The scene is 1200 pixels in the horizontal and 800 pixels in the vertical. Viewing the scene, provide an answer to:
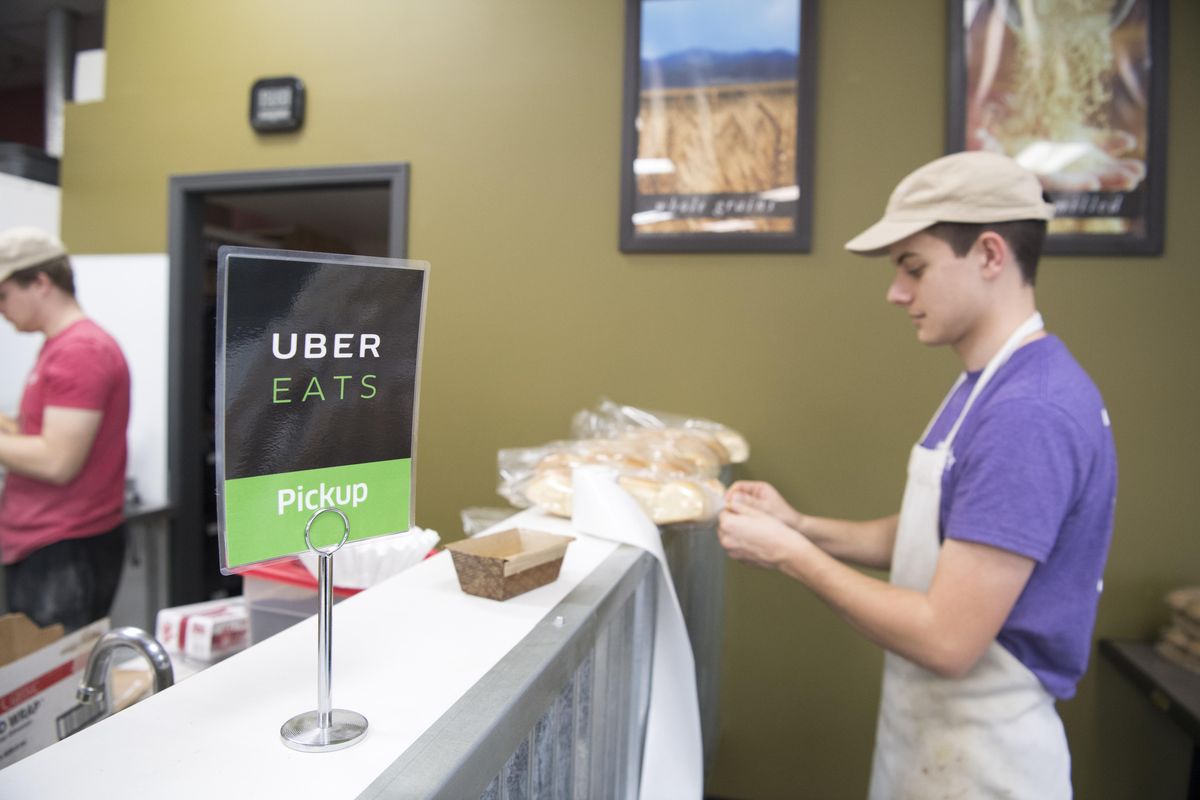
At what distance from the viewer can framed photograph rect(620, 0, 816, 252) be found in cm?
253

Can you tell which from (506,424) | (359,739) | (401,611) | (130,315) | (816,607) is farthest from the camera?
(130,315)

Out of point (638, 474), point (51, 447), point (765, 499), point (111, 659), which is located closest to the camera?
point (111, 659)

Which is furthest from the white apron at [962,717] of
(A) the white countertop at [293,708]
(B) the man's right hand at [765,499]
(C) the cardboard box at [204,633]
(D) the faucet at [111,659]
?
(C) the cardboard box at [204,633]

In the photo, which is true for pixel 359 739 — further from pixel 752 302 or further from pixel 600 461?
pixel 752 302

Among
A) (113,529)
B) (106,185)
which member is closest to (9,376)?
(106,185)

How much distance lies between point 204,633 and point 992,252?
63.7 inches

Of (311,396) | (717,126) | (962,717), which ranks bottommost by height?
(962,717)

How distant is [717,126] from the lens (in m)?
2.60

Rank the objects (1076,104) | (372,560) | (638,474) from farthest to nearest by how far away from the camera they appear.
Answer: (1076,104), (638,474), (372,560)

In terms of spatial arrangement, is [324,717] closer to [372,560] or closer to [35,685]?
[372,560]

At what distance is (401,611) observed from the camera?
0.89 metres

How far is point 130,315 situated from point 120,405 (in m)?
1.13

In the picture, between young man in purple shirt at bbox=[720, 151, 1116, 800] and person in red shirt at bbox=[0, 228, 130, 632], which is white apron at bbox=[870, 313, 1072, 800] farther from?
person in red shirt at bbox=[0, 228, 130, 632]

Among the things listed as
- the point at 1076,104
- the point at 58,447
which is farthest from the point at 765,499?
the point at 58,447
